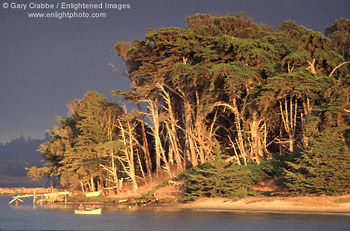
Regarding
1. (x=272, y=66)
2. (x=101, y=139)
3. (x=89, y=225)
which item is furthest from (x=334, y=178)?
(x=101, y=139)

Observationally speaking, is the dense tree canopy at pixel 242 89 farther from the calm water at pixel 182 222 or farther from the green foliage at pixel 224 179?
the calm water at pixel 182 222

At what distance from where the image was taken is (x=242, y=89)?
158 ft

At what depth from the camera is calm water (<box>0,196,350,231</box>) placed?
100 feet

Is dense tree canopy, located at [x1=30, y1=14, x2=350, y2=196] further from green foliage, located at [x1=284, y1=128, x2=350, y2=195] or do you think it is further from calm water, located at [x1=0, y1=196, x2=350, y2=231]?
calm water, located at [x1=0, y1=196, x2=350, y2=231]

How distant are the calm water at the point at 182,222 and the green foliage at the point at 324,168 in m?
3.62

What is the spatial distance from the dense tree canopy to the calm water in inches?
219

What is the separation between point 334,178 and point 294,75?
422 inches

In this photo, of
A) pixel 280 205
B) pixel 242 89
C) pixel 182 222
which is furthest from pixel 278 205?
pixel 242 89

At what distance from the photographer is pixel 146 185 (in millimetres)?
56938

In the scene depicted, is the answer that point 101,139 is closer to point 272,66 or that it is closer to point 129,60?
point 129,60

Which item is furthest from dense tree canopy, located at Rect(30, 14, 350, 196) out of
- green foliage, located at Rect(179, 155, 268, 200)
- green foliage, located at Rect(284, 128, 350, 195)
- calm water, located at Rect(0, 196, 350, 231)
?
calm water, located at Rect(0, 196, 350, 231)

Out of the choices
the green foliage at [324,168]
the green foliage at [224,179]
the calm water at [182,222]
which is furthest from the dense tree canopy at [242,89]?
the calm water at [182,222]

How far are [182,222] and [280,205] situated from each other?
8.91 meters

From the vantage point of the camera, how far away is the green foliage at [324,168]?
120ft
